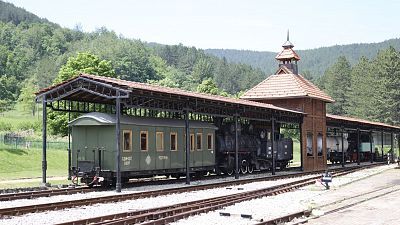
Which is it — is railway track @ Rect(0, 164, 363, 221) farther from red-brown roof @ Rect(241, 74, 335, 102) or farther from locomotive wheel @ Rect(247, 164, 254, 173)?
red-brown roof @ Rect(241, 74, 335, 102)

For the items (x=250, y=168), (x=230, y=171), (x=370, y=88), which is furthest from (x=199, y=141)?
(x=370, y=88)

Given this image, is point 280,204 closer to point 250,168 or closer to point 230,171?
point 230,171

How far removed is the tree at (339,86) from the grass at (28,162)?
9320 cm

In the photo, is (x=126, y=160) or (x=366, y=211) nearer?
(x=366, y=211)

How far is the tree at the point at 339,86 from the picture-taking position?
13188cm

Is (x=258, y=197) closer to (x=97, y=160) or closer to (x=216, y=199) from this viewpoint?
(x=216, y=199)

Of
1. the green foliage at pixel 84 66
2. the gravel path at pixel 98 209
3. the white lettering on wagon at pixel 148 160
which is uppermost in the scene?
the green foliage at pixel 84 66

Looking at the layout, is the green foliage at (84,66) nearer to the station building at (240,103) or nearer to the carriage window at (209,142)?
the station building at (240,103)

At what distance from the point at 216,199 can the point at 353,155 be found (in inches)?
1808

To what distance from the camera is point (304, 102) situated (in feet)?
144

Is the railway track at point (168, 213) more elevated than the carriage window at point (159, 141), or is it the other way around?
the carriage window at point (159, 141)

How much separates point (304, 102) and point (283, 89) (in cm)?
225

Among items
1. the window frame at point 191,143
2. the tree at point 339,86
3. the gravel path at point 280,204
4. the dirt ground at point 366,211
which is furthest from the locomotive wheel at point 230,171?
the tree at point 339,86

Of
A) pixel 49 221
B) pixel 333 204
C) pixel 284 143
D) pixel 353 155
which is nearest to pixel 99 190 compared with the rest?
pixel 49 221
